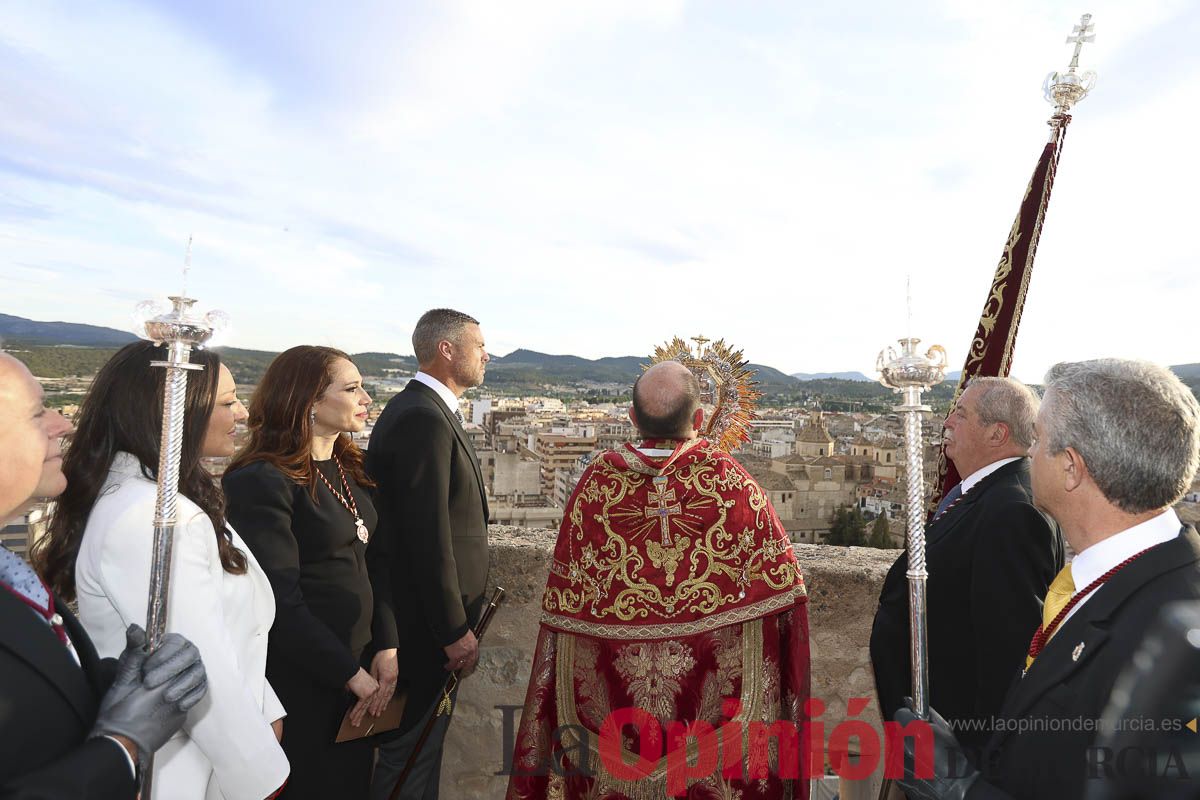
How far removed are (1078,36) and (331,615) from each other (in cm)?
379

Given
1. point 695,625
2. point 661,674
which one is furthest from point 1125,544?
point 661,674

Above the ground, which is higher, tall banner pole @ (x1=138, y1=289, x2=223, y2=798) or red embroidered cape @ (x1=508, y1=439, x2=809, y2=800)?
tall banner pole @ (x1=138, y1=289, x2=223, y2=798)

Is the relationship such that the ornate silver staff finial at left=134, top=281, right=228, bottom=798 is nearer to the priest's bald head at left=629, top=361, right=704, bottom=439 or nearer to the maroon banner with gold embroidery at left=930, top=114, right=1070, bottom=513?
the priest's bald head at left=629, top=361, right=704, bottom=439

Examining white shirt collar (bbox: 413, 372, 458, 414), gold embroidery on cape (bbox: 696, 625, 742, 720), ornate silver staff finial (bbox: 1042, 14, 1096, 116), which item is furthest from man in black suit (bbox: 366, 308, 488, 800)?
ornate silver staff finial (bbox: 1042, 14, 1096, 116)

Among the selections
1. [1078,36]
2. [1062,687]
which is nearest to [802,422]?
[1078,36]

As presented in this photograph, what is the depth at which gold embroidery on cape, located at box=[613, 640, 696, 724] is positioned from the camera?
2521 mm

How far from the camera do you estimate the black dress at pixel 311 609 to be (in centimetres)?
230

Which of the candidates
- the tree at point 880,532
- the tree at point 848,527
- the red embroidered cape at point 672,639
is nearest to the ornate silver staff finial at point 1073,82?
the red embroidered cape at point 672,639

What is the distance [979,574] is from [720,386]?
4.55ft

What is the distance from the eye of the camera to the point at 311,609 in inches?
96.3

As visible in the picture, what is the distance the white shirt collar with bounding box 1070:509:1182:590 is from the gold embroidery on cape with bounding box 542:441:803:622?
1.12m

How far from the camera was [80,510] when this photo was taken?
5.61ft

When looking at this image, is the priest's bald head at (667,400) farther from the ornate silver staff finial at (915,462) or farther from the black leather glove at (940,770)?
the black leather glove at (940,770)

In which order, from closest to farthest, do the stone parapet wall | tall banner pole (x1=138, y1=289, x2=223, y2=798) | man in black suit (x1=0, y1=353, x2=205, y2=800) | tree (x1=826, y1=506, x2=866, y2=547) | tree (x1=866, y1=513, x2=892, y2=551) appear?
man in black suit (x1=0, y1=353, x2=205, y2=800) → tall banner pole (x1=138, y1=289, x2=223, y2=798) → the stone parapet wall → tree (x1=826, y1=506, x2=866, y2=547) → tree (x1=866, y1=513, x2=892, y2=551)
